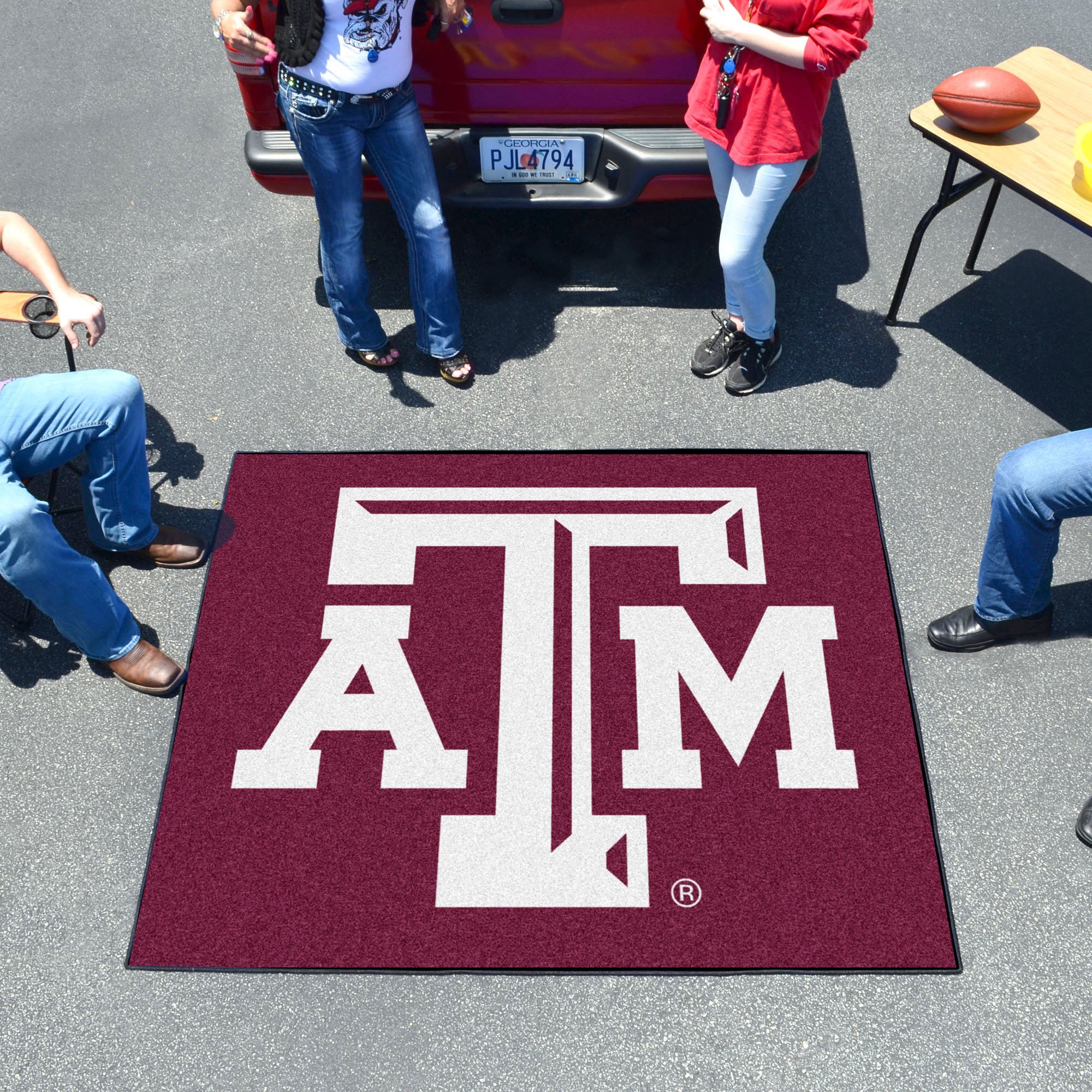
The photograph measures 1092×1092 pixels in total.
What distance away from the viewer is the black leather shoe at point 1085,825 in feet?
9.37

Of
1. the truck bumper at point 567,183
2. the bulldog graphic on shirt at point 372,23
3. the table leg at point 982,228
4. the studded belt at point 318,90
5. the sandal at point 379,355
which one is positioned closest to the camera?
the bulldog graphic on shirt at point 372,23

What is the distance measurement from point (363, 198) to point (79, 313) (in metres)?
1.07

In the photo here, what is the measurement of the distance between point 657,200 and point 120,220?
2296mm

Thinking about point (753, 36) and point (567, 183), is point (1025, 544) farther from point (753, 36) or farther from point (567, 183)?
point (567, 183)

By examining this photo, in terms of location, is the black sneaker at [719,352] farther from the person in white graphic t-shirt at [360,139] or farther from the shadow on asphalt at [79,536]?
the shadow on asphalt at [79,536]

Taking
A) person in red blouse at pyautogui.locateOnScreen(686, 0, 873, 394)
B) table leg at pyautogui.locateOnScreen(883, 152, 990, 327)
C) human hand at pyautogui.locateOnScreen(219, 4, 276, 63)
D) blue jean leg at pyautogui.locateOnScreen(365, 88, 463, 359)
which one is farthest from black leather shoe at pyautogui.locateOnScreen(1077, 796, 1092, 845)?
human hand at pyautogui.locateOnScreen(219, 4, 276, 63)

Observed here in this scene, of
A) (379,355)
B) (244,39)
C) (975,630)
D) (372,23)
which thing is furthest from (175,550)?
(975,630)

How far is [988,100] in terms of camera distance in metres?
3.21

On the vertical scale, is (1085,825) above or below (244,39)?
below

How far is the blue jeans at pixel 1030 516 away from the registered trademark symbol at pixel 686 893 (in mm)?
1205

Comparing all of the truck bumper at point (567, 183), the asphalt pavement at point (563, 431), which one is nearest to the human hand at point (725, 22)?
the truck bumper at point (567, 183)

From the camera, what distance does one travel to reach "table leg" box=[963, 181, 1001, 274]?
3.97 metres

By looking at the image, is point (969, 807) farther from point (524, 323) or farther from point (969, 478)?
point (524, 323)

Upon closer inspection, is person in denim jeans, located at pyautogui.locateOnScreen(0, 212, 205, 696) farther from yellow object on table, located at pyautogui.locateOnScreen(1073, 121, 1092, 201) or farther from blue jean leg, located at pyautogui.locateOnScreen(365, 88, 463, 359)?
yellow object on table, located at pyautogui.locateOnScreen(1073, 121, 1092, 201)
